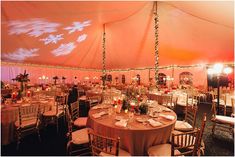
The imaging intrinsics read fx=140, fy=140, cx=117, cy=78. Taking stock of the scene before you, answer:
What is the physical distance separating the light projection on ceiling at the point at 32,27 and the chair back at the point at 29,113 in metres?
3.29

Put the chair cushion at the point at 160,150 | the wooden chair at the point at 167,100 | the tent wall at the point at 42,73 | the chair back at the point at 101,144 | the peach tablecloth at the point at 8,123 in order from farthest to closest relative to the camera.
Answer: the tent wall at the point at 42,73
the wooden chair at the point at 167,100
the peach tablecloth at the point at 8,123
the chair cushion at the point at 160,150
the chair back at the point at 101,144

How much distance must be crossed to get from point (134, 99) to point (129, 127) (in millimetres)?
1036

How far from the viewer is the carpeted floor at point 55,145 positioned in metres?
3.31

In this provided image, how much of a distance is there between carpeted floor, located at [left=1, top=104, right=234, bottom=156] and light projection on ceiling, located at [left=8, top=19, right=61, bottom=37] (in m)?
4.10

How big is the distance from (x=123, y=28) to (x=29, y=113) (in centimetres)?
626

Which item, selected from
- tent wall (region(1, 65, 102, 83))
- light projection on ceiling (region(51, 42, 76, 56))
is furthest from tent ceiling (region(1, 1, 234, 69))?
tent wall (region(1, 65, 102, 83))

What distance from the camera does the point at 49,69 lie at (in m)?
14.4

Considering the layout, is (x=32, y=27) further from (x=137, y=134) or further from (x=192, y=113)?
(x=192, y=113)

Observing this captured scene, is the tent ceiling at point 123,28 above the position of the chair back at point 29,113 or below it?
above

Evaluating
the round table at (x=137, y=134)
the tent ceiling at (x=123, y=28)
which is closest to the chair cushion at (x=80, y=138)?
the round table at (x=137, y=134)

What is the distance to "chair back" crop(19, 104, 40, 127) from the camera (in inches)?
152

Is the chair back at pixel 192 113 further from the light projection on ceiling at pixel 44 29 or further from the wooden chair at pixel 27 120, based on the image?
the light projection on ceiling at pixel 44 29

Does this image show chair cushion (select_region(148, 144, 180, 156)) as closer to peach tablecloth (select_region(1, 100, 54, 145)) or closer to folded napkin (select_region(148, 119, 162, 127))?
folded napkin (select_region(148, 119, 162, 127))

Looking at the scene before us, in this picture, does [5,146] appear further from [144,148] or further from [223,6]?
[223,6]
